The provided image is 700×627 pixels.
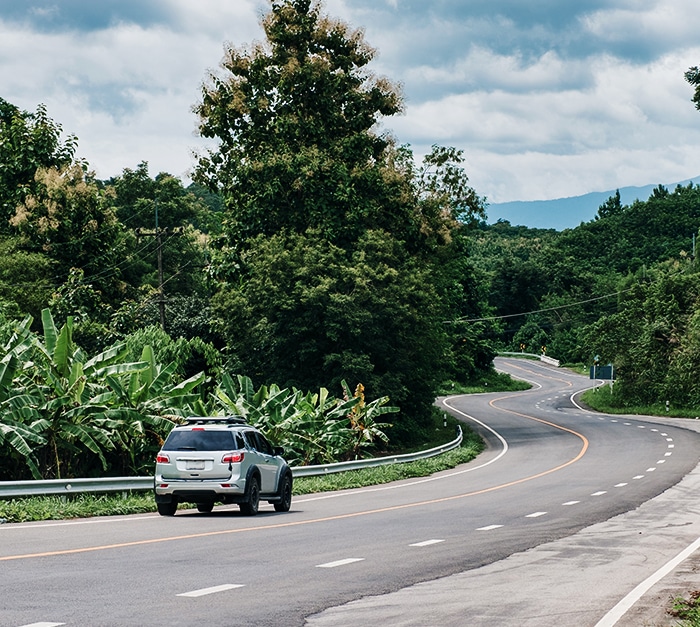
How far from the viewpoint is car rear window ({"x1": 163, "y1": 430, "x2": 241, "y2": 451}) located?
58.0 feet

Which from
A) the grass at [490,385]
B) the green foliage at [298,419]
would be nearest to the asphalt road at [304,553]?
the green foliage at [298,419]

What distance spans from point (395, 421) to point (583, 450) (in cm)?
835

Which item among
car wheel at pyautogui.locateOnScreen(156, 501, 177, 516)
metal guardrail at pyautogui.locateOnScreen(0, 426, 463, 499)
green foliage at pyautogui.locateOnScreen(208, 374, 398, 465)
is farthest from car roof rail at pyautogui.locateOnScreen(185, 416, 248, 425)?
green foliage at pyautogui.locateOnScreen(208, 374, 398, 465)

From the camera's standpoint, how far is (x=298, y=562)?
11.5m

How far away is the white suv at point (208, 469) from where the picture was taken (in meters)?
17.3

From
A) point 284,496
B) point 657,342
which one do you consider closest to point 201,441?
point 284,496

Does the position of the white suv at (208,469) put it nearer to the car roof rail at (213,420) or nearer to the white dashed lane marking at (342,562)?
the car roof rail at (213,420)

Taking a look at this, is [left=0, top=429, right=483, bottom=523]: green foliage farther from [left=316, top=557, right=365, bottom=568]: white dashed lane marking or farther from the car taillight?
[left=316, top=557, right=365, bottom=568]: white dashed lane marking

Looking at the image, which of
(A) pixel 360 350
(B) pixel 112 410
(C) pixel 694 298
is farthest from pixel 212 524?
(C) pixel 694 298

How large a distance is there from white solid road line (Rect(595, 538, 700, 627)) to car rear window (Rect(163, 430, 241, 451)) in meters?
7.57

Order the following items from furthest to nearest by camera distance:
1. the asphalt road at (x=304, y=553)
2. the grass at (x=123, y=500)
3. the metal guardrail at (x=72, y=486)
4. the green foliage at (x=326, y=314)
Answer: the green foliage at (x=326, y=314) < the metal guardrail at (x=72, y=486) < the grass at (x=123, y=500) < the asphalt road at (x=304, y=553)

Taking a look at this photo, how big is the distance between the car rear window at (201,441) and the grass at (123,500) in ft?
5.09

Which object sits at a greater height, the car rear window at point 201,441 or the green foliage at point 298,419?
the car rear window at point 201,441

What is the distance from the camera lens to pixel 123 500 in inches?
750
